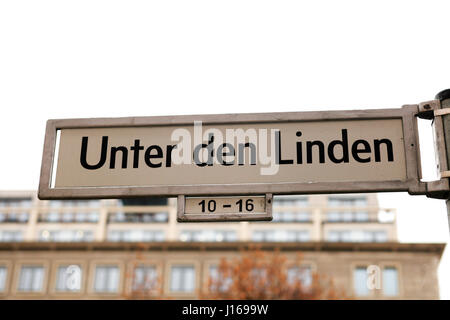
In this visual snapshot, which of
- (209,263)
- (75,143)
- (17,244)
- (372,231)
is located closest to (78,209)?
(17,244)

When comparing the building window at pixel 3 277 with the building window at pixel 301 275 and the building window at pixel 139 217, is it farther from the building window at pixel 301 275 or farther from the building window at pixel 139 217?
the building window at pixel 301 275

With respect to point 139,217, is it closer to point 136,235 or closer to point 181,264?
point 136,235

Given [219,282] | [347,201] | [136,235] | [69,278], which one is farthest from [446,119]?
[347,201]

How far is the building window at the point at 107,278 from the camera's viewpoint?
60.1 meters

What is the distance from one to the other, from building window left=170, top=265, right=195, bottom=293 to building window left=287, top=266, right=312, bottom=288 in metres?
9.05

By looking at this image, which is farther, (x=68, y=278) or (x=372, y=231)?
(x=372, y=231)

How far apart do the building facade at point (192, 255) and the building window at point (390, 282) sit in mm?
89

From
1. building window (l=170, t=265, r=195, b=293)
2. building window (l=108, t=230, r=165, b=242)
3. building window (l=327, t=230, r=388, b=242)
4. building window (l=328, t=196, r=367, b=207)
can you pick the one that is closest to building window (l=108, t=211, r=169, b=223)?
building window (l=108, t=230, r=165, b=242)

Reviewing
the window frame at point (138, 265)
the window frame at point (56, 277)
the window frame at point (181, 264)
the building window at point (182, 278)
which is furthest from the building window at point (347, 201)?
the window frame at point (56, 277)

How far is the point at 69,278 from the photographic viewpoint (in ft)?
202

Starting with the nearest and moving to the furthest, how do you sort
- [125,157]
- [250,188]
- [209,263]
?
[250,188]
[125,157]
[209,263]
